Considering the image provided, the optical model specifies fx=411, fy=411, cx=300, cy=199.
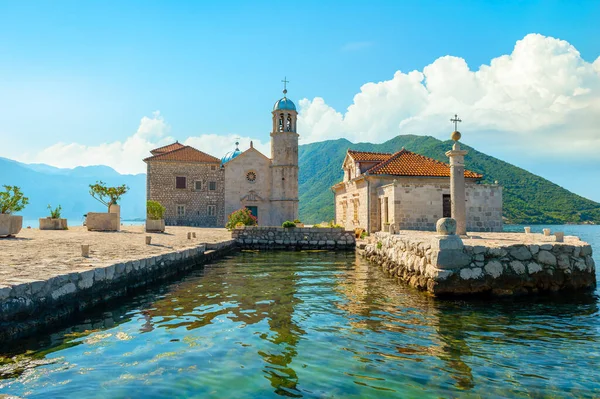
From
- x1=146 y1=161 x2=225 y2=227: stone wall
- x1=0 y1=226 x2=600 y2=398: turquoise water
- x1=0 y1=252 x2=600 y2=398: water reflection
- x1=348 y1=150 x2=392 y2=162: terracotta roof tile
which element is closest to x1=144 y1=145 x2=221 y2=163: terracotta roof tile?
x1=146 y1=161 x2=225 y2=227: stone wall

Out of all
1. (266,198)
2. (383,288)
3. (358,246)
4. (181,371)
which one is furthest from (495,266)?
(266,198)

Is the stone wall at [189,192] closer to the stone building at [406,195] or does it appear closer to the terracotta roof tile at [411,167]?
the stone building at [406,195]

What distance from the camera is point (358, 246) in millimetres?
20625

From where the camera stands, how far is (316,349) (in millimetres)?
5227

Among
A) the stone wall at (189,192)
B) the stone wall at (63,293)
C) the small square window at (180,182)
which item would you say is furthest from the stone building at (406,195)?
the small square window at (180,182)

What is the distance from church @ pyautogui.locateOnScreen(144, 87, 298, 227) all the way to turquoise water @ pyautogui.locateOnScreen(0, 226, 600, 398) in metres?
30.4

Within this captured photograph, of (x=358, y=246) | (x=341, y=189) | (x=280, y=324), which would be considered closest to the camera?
(x=280, y=324)

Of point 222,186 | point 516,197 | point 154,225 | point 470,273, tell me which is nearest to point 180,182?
point 222,186

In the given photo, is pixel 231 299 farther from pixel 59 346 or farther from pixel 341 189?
pixel 341 189

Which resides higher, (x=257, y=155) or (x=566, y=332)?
(x=257, y=155)

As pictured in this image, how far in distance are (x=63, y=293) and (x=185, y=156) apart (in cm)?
3496

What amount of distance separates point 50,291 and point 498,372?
5.97 m

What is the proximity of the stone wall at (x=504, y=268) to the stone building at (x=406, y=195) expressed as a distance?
8.58 metres

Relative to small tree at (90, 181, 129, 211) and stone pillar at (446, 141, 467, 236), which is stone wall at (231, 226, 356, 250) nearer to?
small tree at (90, 181, 129, 211)
